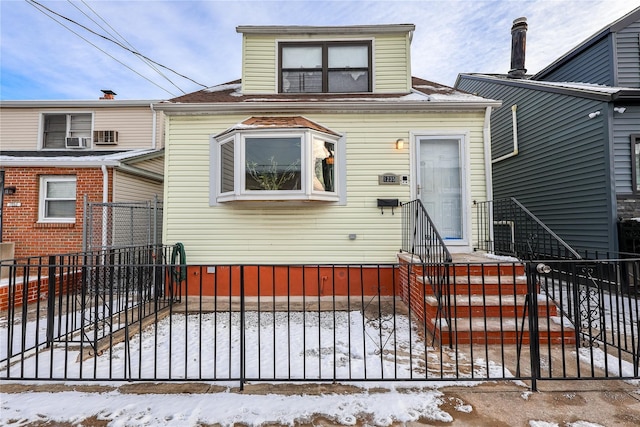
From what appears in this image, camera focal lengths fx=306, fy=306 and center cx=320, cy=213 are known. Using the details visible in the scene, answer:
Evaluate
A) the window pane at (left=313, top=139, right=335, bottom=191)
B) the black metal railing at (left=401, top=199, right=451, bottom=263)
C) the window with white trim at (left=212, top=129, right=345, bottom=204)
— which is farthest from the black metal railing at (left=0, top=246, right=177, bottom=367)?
the black metal railing at (left=401, top=199, right=451, bottom=263)

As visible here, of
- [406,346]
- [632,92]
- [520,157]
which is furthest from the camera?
[520,157]

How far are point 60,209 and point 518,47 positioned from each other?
15569mm

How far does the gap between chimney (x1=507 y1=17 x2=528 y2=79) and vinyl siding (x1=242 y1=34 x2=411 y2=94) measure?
7024 mm

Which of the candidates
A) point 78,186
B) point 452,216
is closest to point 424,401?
point 452,216

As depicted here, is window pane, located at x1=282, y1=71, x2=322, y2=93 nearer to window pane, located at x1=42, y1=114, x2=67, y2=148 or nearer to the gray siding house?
the gray siding house

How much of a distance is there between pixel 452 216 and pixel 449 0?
7.93 meters

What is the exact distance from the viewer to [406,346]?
3887mm

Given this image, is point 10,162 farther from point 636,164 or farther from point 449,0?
point 636,164

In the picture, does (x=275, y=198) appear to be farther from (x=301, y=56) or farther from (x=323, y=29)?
(x=323, y=29)

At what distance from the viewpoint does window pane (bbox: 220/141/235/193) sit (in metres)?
6.27

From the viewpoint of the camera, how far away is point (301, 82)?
23.6 ft

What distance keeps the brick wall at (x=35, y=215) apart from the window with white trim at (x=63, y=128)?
10.9ft

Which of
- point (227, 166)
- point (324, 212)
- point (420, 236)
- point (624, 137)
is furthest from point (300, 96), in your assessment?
point (624, 137)

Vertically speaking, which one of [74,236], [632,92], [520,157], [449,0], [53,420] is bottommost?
[53,420]
